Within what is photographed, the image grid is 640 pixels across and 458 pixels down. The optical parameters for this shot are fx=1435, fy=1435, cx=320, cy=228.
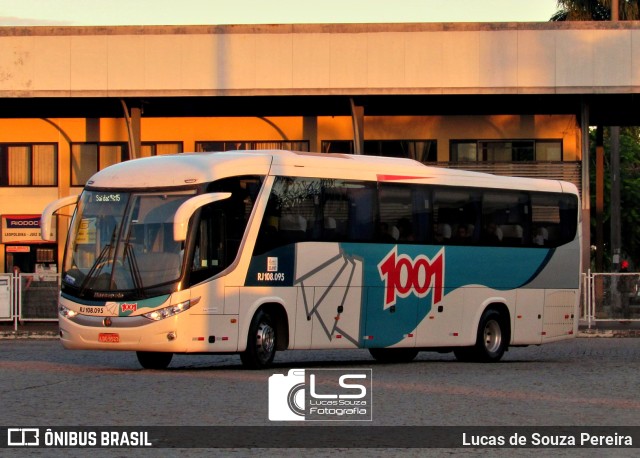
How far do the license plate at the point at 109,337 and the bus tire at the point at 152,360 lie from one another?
73.5 inches

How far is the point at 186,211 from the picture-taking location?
20.3m

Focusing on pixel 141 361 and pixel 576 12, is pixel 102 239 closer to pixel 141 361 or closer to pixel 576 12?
pixel 141 361

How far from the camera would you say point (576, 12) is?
7169 cm

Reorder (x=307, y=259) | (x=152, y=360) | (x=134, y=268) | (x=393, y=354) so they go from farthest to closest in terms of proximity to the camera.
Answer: (x=393, y=354) < (x=307, y=259) < (x=152, y=360) < (x=134, y=268)

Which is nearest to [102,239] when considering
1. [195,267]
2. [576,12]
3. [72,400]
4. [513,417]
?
[195,267]

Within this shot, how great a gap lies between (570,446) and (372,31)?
31992 millimetres

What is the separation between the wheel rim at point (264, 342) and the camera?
21500 millimetres

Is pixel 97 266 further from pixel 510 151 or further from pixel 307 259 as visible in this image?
pixel 510 151

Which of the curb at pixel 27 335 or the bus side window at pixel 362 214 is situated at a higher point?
the bus side window at pixel 362 214

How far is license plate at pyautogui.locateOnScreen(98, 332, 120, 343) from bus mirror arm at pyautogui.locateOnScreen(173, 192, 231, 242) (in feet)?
5.30

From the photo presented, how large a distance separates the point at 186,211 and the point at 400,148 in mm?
28232

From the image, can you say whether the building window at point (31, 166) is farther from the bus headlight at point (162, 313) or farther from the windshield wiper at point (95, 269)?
the bus headlight at point (162, 313)

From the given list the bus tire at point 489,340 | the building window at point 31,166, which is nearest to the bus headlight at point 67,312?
the bus tire at point 489,340

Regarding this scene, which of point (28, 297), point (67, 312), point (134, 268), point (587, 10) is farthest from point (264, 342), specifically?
point (587, 10)
